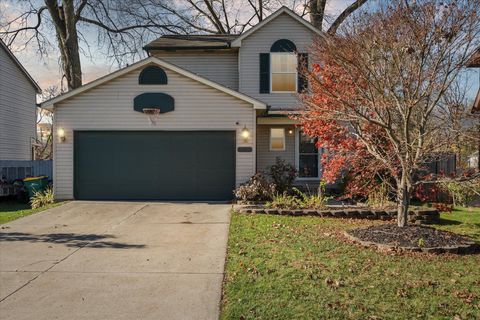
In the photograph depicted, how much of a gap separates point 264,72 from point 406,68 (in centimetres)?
839

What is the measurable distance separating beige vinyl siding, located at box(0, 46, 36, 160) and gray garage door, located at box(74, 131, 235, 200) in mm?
8197

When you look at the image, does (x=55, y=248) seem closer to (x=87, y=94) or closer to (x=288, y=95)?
(x=87, y=94)

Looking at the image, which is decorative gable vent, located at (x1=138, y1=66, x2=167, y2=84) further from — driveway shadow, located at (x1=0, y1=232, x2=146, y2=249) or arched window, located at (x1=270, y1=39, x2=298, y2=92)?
driveway shadow, located at (x1=0, y1=232, x2=146, y2=249)

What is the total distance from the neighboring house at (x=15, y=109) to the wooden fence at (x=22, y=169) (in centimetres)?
222

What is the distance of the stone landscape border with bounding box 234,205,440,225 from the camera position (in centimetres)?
980

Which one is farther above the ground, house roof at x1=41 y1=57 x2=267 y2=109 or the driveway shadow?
house roof at x1=41 y1=57 x2=267 y2=109

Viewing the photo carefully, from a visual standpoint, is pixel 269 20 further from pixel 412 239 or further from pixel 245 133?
pixel 412 239

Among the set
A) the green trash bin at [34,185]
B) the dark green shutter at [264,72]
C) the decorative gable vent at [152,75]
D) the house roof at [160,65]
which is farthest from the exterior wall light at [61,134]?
the dark green shutter at [264,72]

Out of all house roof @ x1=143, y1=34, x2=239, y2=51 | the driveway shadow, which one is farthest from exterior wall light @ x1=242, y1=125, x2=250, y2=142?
the driveway shadow

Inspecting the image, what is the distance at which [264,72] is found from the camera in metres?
15.4

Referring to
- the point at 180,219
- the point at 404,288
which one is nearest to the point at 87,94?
the point at 180,219

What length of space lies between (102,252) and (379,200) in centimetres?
761

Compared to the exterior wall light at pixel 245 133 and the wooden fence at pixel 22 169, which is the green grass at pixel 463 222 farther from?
the wooden fence at pixel 22 169

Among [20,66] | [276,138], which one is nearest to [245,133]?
[276,138]
